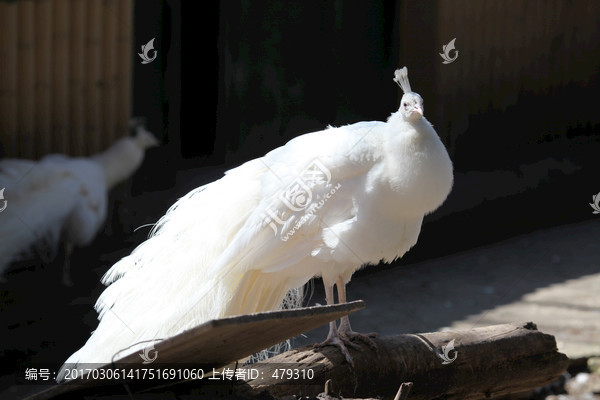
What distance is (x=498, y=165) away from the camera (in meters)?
6.94

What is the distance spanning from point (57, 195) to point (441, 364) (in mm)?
1650

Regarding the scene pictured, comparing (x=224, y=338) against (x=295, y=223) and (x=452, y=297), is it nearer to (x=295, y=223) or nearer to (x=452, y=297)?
(x=295, y=223)

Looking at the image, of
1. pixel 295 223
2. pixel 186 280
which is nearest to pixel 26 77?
pixel 186 280

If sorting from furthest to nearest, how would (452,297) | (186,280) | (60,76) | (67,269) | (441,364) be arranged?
(452,297)
(67,269)
(60,76)
(441,364)
(186,280)

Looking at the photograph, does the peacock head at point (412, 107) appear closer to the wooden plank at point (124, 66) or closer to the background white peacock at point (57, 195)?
the background white peacock at point (57, 195)

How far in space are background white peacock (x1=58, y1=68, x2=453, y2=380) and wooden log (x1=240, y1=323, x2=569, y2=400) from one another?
0.11 metres

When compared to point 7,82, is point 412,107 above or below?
above

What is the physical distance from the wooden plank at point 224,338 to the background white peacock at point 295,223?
0.78 m

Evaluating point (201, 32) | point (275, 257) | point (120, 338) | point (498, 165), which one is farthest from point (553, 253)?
point (120, 338)

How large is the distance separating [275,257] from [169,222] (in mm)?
456

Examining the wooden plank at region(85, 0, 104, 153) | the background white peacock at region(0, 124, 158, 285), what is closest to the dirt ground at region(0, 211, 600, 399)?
the background white peacock at region(0, 124, 158, 285)

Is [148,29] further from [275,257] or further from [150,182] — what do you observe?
[275,257]

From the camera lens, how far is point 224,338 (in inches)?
85.7

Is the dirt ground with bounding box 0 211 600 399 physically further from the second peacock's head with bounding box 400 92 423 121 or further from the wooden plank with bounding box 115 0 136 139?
the second peacock's head with bounding box 400 92 423 121
